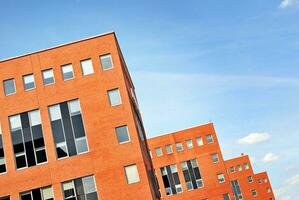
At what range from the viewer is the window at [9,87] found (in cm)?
3303

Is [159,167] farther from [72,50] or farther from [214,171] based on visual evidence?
[72,50]

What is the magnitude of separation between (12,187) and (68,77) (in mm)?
9919

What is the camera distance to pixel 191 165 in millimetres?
66562

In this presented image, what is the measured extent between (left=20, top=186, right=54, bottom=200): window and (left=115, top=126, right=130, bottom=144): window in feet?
22.0

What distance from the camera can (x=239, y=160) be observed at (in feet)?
353

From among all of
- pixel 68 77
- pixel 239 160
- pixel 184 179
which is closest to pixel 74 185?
pixel 68 77

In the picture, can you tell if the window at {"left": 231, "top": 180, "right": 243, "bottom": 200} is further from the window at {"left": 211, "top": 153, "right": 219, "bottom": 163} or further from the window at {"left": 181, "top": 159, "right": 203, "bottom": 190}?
the window at {"left": 181, "top": 159, "right": 203, "bottom": 190}

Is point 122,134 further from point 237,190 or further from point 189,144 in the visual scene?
point 237,190

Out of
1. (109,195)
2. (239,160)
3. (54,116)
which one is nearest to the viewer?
(109,195)

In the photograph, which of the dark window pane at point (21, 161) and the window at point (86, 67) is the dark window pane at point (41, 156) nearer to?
the dark window pane at point (21, 161)

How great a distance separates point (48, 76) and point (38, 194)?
32.0 feet

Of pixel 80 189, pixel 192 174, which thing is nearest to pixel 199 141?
pixel 192 174

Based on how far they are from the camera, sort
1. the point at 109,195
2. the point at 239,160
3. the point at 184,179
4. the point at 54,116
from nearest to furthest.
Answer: the point at 109,195
the point at 54,116
the point at 184,179
the point at 239,160

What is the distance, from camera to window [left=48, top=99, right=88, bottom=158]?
31.2 metres
